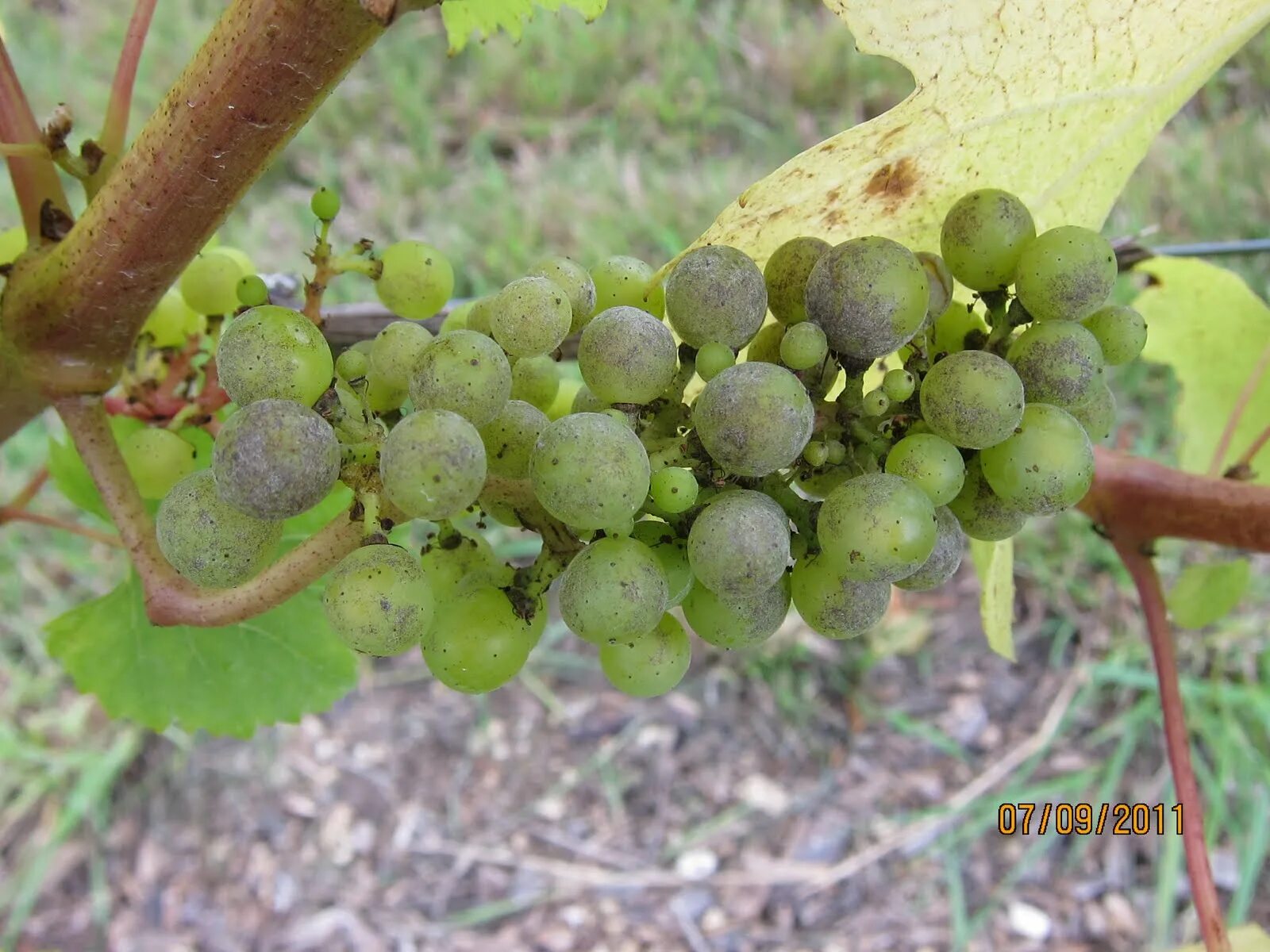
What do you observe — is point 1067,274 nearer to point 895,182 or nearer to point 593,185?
point 895,182

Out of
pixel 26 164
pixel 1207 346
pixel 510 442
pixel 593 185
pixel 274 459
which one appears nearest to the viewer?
pixel 274 459

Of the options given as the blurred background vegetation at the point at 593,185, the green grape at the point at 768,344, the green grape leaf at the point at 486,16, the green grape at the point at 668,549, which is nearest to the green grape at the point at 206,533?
the green grape at the point at 668,549

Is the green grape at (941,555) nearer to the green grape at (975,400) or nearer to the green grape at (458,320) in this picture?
the green grape at (975,400)

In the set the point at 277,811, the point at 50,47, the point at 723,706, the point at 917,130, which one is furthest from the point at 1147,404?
the point at 50,47

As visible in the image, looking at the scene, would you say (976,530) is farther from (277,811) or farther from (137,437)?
(277,811)

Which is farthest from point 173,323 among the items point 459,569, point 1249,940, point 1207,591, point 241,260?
point 1249,940

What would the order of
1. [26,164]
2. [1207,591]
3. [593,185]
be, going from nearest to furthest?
[26,164] → [1207,591] → [593,185]

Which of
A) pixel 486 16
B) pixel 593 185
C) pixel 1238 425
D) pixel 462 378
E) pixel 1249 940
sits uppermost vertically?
pixel 486 16
